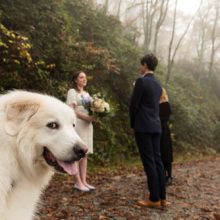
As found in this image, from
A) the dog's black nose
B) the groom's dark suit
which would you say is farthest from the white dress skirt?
the dog's black nose

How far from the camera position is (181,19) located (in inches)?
1302

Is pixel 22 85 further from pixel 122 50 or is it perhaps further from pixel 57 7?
pixel 122 50

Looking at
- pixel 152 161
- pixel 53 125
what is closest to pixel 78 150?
pixel 53 125

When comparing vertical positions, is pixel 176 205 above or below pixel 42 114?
below

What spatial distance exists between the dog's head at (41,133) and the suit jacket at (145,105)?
2676mm

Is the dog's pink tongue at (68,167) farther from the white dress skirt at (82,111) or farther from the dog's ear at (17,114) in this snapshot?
the white dress skirt at (82,111)

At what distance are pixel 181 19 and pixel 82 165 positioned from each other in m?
29.7

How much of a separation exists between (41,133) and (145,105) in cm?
303

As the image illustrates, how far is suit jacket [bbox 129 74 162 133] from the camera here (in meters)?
5.28

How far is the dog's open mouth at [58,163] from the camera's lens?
8.54 ft

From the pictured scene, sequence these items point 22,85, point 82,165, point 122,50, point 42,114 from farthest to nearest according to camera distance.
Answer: point 122,50 < point 22,85 < point 82,165 < point 42,114

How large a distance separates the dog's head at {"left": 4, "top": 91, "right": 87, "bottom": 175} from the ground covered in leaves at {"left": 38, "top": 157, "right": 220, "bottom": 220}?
2421 millimetres

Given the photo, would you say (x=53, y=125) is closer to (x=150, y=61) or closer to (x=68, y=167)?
(x=68, y=167)

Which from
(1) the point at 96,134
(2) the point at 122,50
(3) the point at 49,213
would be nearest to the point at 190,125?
(2) the point at 122,50
